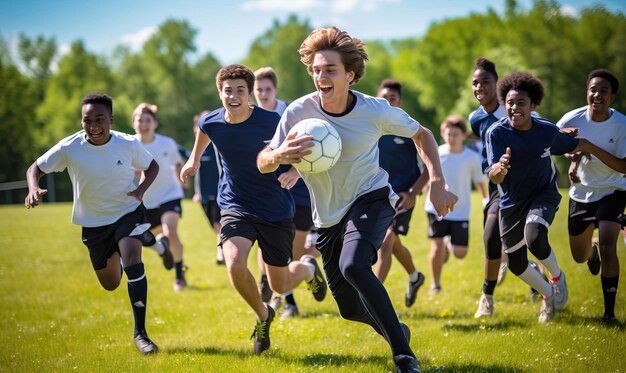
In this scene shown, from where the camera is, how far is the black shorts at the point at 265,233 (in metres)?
6.32

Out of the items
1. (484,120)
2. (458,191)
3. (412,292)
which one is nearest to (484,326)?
(412,292)

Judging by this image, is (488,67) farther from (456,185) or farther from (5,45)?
(5,45)

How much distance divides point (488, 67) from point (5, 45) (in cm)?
6519

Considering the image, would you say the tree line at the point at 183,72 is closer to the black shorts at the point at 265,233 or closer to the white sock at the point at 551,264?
the white sock at the point at 551,264

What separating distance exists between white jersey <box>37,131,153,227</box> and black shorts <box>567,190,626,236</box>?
5009 millimetres

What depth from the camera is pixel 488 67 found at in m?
7.57

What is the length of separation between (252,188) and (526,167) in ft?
9.18

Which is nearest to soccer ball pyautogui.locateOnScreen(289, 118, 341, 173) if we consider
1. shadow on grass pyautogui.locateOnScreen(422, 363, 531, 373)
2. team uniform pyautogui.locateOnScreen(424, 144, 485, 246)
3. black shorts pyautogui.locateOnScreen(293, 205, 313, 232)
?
shadow on grass pyautogui.locateOnScreen(422, 363, 531, 373)

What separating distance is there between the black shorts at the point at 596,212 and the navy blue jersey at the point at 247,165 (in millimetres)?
3415

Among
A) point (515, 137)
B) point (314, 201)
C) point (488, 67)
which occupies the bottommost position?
point (314, 201)

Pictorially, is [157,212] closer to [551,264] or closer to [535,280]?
[535,280]

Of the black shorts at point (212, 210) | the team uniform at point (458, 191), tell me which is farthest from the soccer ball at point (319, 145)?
the black shorts at point (212, 210)

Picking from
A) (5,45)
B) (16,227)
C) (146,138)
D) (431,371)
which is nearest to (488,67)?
(431,371)

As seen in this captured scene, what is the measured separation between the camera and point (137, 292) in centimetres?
662
